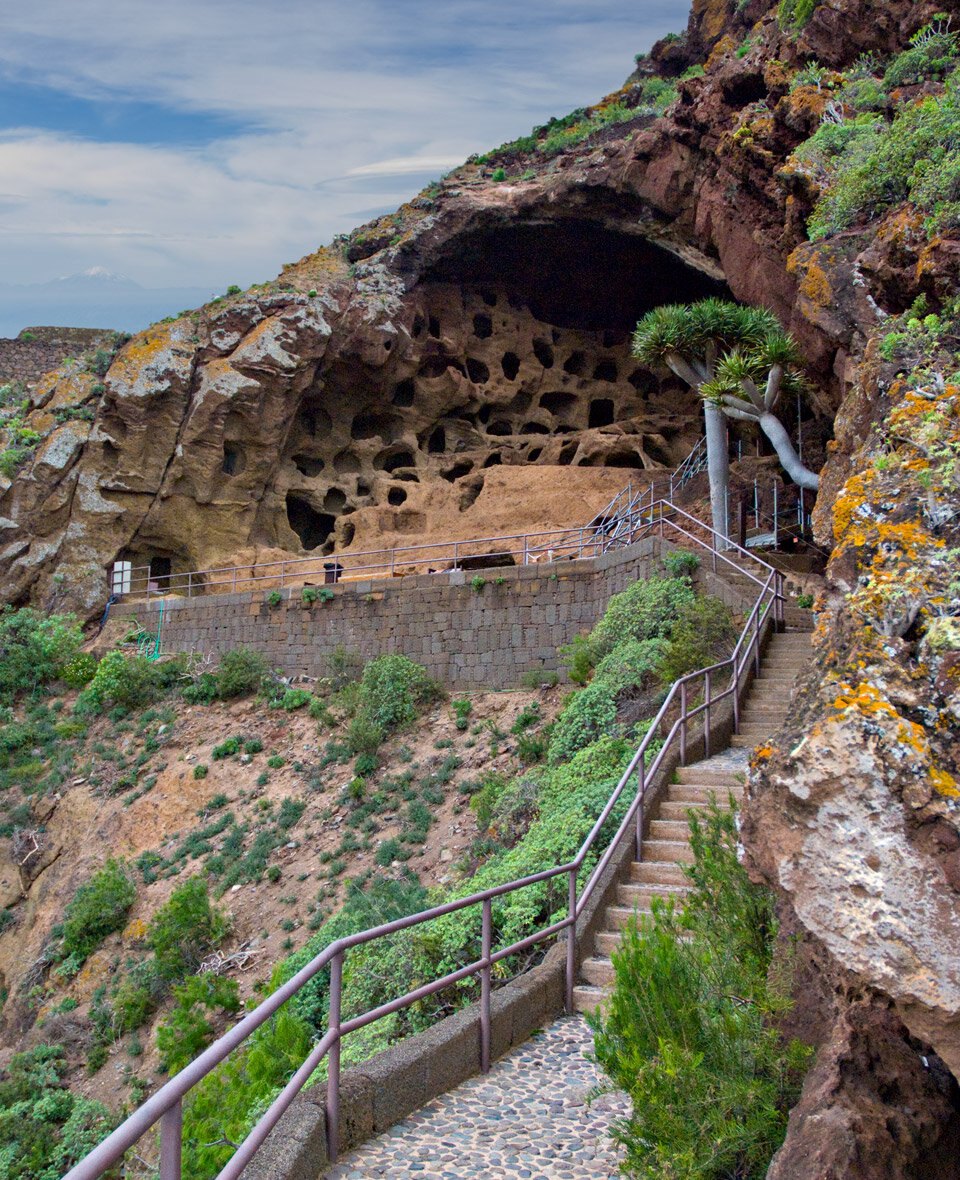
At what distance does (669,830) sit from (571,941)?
83.0 inches

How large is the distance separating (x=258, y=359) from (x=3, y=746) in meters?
10.5

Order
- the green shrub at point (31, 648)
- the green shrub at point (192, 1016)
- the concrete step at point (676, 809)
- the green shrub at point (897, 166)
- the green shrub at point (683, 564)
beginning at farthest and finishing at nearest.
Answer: the green shrub at point (31, 648) < the green shrub at point (683, 564) < the green shrub at point (192, 1016) < the green shrub at point (897, 166) < the concrete step at point (676, 809)

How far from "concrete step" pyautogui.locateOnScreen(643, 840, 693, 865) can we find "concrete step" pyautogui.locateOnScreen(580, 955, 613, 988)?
1388mm

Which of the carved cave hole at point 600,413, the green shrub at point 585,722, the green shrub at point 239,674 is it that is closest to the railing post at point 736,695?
the green shrub at point 585,722

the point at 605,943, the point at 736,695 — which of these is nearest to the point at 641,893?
the point at 605,943

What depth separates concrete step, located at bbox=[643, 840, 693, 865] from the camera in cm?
766

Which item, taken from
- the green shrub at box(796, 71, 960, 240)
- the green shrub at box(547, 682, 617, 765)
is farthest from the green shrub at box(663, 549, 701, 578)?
the green shrub at box(796, 71, 960, 240)

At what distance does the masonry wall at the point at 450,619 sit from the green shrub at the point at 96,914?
19.4ft

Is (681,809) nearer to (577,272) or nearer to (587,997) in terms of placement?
(587,997)

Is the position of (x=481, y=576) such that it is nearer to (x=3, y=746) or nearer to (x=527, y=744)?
(x=527, y=744)

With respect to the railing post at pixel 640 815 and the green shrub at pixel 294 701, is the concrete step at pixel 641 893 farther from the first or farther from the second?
the green shrub at pixel 294 701

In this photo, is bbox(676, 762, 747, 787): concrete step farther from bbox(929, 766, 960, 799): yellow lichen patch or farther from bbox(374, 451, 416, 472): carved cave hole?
bbox(374, 451, 416, 472): carved cave hole

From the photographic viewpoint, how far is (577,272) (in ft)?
85.0

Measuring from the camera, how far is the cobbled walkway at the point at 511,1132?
13.3ft
